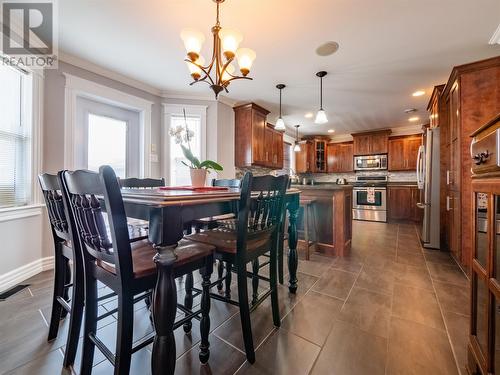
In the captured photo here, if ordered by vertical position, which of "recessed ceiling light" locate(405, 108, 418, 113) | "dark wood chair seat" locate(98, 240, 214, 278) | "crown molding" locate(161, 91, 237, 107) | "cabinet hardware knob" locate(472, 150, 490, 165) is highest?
"recessed ceiling light" locate(405, 108, 418, 113)

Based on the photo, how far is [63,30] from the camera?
2.01 meters

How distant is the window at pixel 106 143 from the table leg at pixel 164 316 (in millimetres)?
2537

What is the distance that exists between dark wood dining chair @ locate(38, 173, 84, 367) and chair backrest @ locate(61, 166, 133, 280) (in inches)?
6.9

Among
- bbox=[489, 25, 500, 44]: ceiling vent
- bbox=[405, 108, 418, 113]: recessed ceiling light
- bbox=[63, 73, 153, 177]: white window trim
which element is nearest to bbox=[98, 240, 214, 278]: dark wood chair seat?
bbox=[63, 73, 153, 177]: white window trim

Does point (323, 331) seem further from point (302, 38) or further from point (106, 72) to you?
point (106, 72)

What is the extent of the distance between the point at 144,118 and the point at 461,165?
399cm

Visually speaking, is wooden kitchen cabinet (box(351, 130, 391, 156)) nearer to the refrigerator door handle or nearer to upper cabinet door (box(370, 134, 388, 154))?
upper cabinet door (box(370, 134, 388, 154))

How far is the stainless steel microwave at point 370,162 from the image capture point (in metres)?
5.75

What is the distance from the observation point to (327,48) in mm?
2271

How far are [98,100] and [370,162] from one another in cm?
611

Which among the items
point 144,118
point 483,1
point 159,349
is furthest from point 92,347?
point 483,1

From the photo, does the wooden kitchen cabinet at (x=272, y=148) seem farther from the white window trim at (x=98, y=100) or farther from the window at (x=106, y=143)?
the window at (x=106, y=143)

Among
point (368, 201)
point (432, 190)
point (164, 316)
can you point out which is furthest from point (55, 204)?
point (368, 201)

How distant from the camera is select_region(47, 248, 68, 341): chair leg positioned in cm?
128
